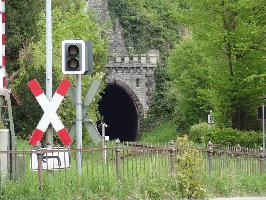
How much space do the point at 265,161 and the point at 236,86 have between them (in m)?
10.7

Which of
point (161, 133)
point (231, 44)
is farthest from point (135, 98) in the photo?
point (231, 44)

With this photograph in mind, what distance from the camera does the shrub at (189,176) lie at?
15.5m

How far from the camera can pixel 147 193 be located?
15031 mm

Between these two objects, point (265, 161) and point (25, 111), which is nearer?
point (265, 161)

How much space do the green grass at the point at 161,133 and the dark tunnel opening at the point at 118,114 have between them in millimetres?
4461

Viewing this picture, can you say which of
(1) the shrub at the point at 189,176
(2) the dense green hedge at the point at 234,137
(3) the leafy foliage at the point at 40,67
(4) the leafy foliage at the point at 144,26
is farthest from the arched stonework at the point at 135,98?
(1) the shrub at the point at 189,176

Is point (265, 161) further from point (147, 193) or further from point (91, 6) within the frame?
point (91, 6)

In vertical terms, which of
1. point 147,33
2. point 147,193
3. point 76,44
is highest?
point 147,33

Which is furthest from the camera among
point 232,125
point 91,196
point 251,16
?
point 232,125

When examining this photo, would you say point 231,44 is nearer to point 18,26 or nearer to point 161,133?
point 18,26

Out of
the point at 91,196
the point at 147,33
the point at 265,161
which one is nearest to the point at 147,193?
the point at 91,196

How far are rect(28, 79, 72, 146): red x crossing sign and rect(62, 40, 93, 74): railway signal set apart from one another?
0.45m

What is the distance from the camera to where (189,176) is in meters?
15.6

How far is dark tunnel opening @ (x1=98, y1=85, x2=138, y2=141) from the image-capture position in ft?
229
